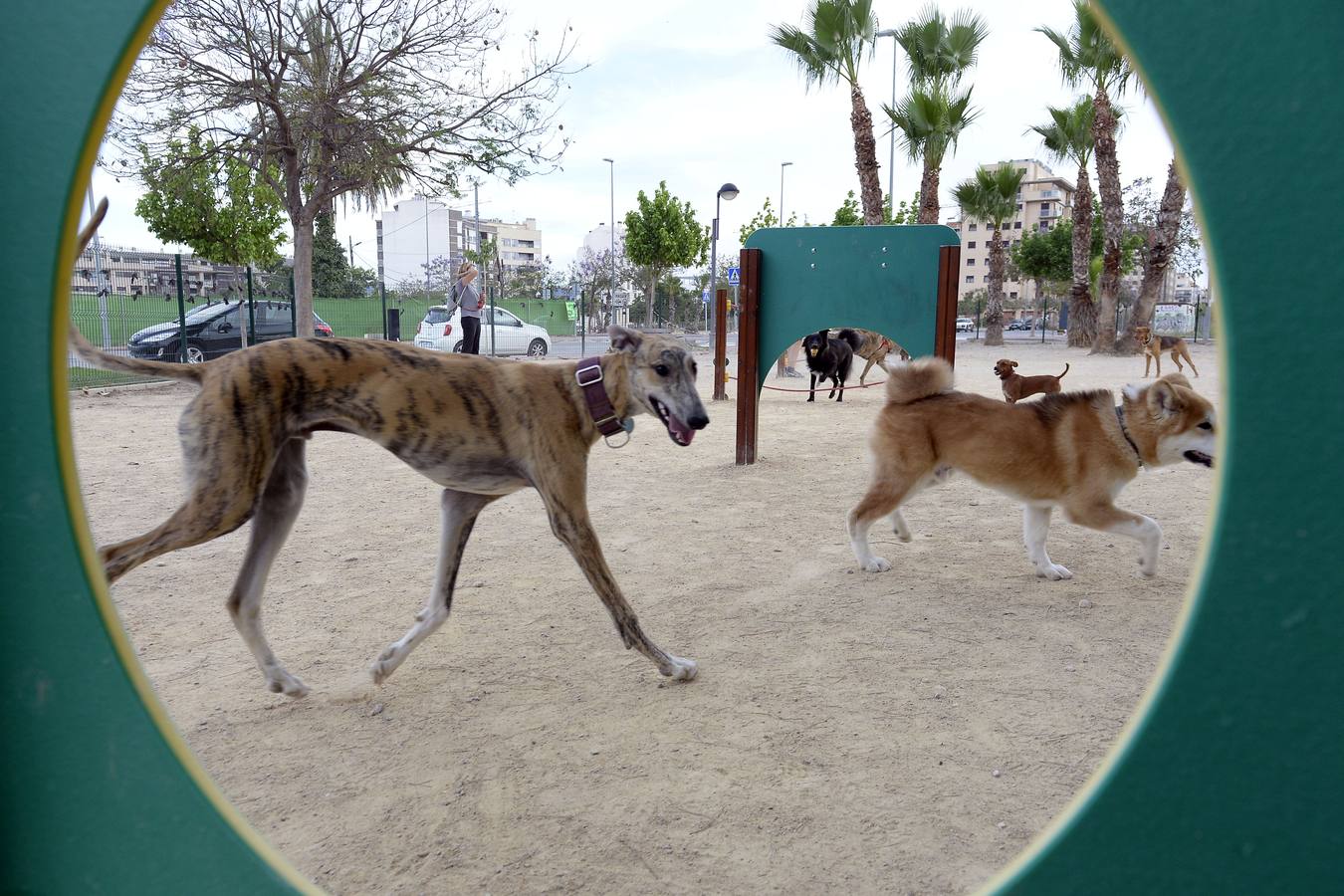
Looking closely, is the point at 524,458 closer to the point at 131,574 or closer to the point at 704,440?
the point at 131,574

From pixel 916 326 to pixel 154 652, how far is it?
6.43m

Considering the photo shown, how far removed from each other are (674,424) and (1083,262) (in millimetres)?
26840

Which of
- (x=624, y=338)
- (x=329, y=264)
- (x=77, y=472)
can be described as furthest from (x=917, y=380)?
(x=329, y=264)

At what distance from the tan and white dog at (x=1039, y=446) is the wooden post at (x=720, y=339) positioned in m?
6.08

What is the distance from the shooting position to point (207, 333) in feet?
55.6

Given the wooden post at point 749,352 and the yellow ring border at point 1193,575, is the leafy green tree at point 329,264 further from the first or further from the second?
the yellow ring border at point 1193,575

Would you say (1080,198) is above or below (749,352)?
above

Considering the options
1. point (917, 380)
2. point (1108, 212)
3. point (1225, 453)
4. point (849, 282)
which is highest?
point (1108, 212)

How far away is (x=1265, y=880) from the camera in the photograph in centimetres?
128

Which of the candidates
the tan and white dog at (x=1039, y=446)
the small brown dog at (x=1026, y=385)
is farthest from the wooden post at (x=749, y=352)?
the small brown dog at (x=1026, y=385)

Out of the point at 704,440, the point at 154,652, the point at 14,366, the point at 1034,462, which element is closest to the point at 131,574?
the point at 154,652

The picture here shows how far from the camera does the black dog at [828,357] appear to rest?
13.6 metres

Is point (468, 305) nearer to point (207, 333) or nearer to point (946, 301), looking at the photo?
point (207, 333)

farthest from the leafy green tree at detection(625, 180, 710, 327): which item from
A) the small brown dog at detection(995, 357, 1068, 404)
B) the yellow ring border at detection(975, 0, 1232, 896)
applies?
the yellow ring border at detection(975, 0, 1232, 896)
